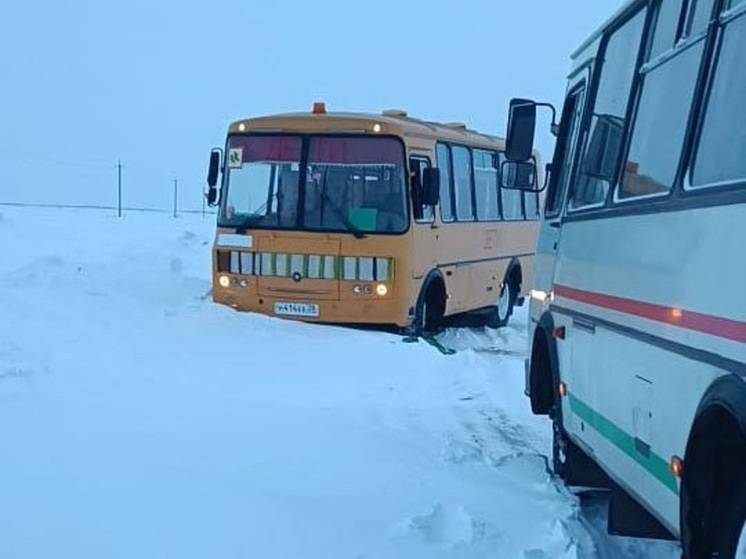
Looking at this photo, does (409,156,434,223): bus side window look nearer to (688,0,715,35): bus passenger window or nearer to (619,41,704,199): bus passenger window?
(619,41,704,199): bus passenger window

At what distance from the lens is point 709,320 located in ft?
11.0

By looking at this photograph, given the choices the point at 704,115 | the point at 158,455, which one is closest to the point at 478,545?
the point at 158,455

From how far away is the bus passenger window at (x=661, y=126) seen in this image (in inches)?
156

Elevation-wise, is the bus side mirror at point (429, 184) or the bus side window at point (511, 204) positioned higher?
the bus side mirror at point (429, 184)

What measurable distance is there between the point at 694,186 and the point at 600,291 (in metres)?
1.36

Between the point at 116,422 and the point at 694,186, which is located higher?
the point at 694,186

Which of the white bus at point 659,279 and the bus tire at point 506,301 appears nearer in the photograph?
the white bus at point 659,279

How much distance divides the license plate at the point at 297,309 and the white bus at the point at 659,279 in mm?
6599

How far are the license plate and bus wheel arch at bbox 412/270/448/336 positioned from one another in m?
1.36

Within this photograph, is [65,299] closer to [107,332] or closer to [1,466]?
[107,332]

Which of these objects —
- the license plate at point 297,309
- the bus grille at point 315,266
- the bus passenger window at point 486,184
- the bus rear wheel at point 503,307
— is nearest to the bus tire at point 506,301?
the bus rear wheel at point 503,307

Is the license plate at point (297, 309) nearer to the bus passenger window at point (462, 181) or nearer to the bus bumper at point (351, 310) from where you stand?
the bus bumper at point (351, 310)

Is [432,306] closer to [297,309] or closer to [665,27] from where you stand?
[297,309]

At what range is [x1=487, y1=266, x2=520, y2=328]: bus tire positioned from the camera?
16891 millimetres
